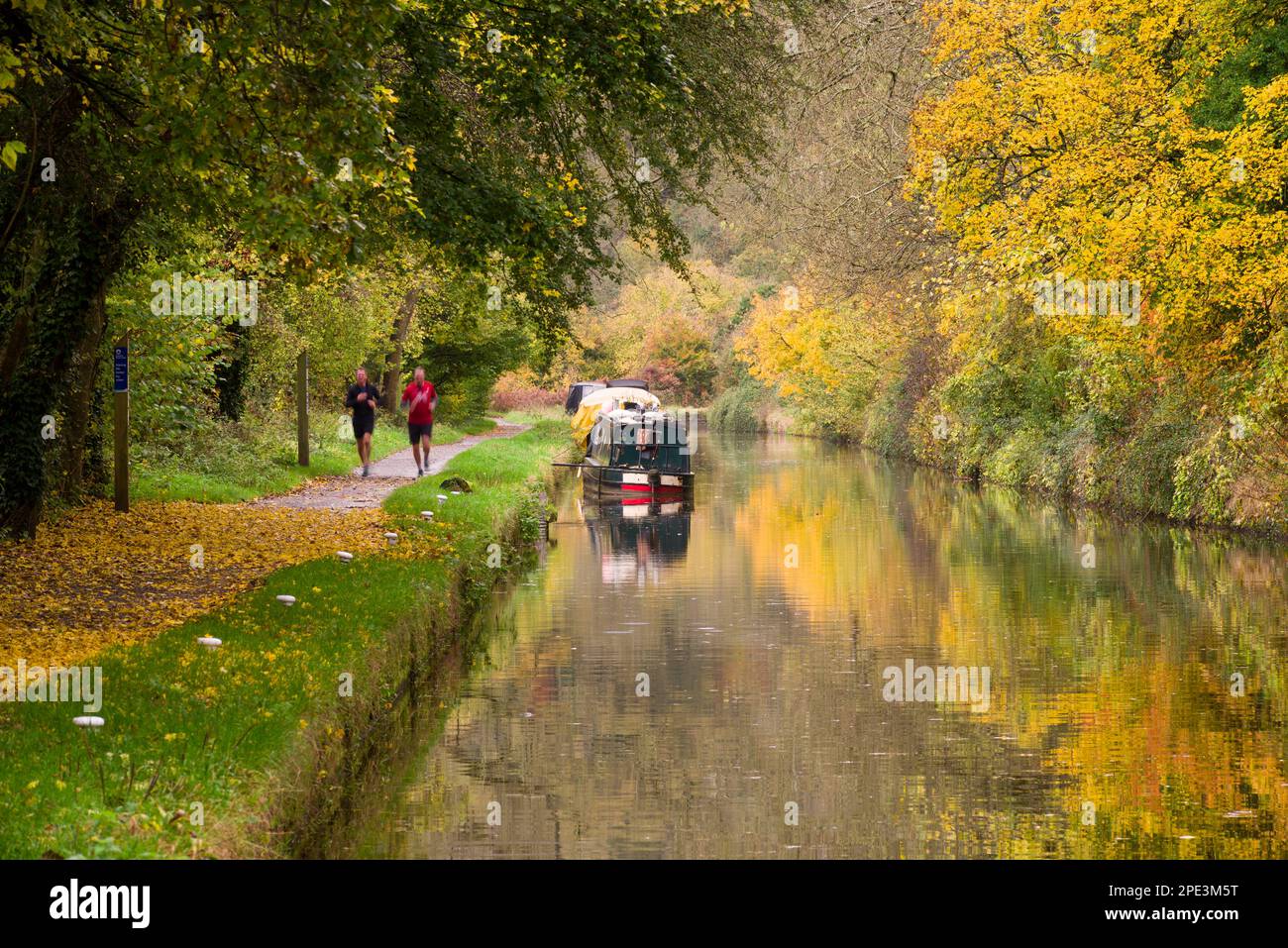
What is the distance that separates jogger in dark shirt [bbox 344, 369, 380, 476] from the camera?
28406 millimetres

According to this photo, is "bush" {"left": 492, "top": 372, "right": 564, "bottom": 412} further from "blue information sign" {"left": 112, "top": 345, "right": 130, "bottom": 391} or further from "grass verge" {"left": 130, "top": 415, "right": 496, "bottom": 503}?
"blue information sign" {"left": 112, "top": 345, "right": 130, "bottom": 391}

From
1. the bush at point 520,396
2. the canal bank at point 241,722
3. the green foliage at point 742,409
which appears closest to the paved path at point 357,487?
the canal bank at point 241,722

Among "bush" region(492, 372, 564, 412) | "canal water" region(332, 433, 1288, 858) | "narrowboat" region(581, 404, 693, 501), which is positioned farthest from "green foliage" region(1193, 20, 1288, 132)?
"bush" region(492, 372, 564, 412)

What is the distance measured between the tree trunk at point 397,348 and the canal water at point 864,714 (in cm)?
2012

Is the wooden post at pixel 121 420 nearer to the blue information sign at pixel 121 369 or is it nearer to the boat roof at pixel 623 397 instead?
the blue information sign at pixel 121 369

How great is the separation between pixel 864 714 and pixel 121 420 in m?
10.7

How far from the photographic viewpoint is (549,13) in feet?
44.9

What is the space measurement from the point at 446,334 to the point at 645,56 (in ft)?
113

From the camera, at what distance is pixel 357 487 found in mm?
26625

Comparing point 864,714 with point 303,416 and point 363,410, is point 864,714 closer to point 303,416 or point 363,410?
point 363,410

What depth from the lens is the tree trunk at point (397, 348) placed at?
42.7 meters

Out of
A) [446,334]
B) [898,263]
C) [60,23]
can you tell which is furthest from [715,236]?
[60,23]

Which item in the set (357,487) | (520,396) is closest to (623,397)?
(357,487)
